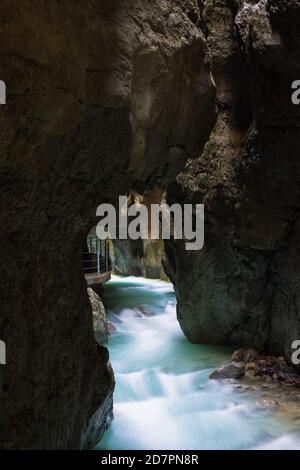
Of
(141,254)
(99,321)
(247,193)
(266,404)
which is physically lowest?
(266,404)

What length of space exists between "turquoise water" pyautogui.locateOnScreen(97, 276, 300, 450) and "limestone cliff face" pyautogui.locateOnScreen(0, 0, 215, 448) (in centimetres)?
152

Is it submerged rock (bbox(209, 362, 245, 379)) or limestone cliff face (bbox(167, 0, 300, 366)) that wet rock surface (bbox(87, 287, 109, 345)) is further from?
submerged rock (bbox(209, 362, 245, 379))

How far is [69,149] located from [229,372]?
19.7ft

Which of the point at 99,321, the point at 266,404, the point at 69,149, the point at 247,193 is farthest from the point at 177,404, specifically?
the point at 69,149

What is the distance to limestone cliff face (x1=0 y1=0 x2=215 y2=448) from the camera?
8.06ft

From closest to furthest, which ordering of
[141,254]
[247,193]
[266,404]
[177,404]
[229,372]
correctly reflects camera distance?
[266,404] → [177,404] → [229,372] → [247,193] → [141,254]

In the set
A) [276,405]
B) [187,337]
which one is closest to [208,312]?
[187,337]

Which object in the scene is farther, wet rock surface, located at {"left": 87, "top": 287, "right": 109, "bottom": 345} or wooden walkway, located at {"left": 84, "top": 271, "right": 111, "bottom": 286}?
wooden walkway, located at {"left": 84, "top": 271, "right": 111, "bottom": 286}

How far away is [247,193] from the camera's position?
8055 millimetres

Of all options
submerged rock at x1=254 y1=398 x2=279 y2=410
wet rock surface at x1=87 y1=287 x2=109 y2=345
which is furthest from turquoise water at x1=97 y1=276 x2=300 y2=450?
wet rock surface at x1=87 y1=287 x2=109 y2=345

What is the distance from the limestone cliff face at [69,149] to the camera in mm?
2457

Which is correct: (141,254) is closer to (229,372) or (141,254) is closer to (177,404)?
(229,372)

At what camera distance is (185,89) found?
12.7 feet

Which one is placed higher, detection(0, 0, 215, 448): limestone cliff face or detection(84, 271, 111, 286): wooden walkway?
detection(0, 0, 215, 448): limestone cliff face
